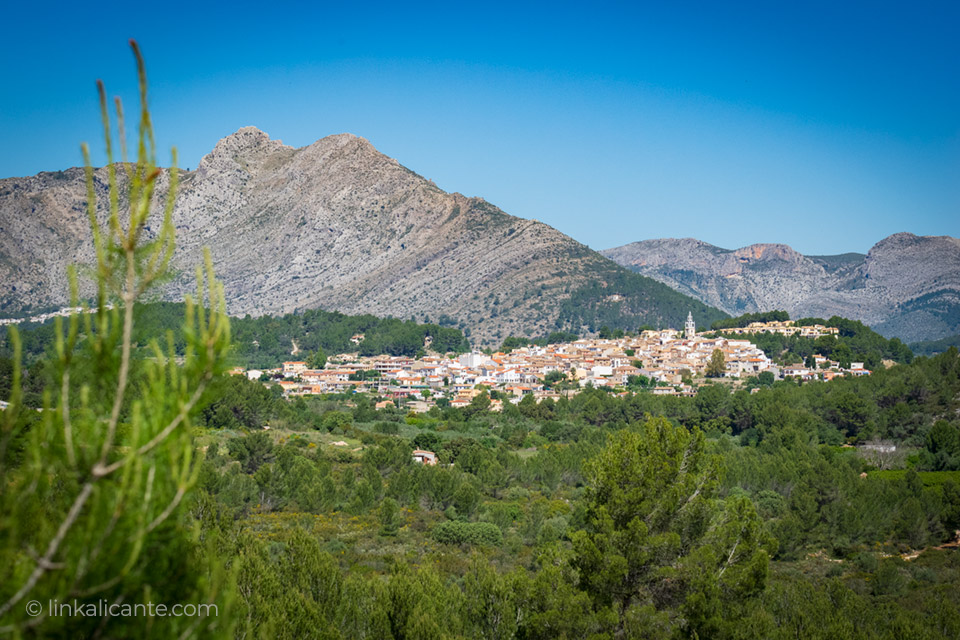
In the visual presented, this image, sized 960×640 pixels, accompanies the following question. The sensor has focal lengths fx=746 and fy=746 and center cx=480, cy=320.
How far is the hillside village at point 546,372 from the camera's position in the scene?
50.0 meters

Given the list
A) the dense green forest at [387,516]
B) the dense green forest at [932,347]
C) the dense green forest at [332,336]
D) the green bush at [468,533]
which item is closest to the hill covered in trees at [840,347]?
the dense green forest at [387,516]

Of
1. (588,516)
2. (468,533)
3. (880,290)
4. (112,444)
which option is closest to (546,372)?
(468,533)

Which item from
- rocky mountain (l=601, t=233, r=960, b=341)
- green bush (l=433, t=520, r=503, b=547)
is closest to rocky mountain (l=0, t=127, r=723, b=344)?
rocky mountain (l=601, t=233, r=960, b=341)

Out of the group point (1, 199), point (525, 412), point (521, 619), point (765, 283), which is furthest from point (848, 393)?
point (765, 283)

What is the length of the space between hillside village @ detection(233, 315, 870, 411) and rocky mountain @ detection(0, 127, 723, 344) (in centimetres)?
3030

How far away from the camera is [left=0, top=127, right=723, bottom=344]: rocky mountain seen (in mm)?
101188

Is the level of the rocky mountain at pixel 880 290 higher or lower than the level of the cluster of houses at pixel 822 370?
higher

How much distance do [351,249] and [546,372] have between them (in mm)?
73920

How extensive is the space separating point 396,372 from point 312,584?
Answer: 48959mm

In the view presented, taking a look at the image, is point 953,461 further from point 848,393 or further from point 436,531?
point 436,531

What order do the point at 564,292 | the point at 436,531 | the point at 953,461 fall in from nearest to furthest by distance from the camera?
the point at 436,531, the point at 953,461, the point at 564,292

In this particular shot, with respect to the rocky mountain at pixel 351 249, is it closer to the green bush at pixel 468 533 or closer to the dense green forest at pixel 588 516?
the dense green forest at pixel 588 516

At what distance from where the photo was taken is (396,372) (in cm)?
5838

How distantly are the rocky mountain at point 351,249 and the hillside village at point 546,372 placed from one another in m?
30.3
